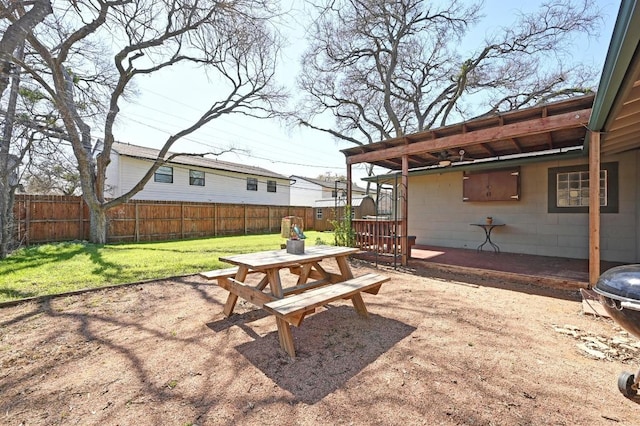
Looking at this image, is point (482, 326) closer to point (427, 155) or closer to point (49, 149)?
point (427, 155)

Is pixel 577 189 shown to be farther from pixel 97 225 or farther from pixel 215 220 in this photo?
pixel 97 225

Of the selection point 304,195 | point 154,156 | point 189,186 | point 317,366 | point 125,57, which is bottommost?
point 317,366

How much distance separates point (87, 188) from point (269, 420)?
36.8ft

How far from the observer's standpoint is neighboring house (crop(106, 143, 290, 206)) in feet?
43.9

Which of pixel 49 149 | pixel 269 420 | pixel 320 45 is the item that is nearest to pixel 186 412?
pixel 269 420

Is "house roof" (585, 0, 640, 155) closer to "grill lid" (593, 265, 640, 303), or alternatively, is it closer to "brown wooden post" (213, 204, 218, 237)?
"grill lid" (593, 265, 640, 303)

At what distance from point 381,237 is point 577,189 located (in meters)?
4.40

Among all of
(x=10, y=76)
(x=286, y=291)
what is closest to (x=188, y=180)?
(x=10, y=76)

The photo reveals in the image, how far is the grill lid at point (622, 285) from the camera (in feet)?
5.27

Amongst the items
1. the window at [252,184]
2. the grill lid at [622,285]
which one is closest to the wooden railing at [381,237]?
the grill lid at [622,285]

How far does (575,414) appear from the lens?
1649mm

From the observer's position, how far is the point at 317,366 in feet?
7.20

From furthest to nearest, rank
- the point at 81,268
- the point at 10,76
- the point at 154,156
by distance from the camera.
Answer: the point at 154,156 → the point at 81,268 → the point at 10,76

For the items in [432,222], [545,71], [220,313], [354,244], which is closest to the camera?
[220,313]
